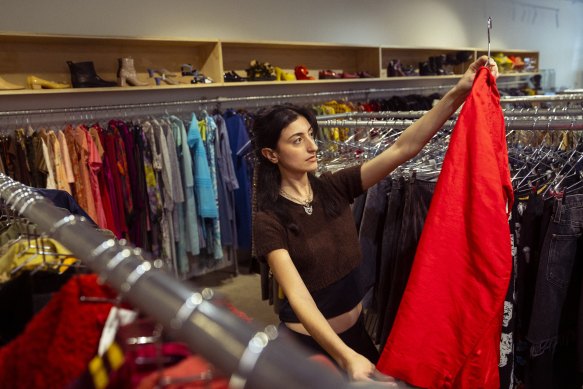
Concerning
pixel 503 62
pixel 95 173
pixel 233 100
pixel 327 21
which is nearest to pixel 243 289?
pixel 95 173

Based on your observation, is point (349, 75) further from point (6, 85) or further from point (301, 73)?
point (6, 85)

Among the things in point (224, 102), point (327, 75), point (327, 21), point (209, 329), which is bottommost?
point (209, 329)

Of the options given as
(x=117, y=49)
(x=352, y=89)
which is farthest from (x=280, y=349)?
(x=352, y=89)

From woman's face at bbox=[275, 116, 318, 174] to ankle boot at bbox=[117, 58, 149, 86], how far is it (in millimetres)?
2396

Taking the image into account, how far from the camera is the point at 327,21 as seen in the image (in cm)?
515

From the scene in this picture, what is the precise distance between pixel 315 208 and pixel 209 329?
1.17 metres

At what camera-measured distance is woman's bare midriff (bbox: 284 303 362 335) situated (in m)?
1.50

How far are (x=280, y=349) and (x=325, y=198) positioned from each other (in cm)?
123

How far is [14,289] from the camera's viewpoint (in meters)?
0.71

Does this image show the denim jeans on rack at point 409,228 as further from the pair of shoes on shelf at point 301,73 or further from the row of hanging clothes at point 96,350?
the pair of shoes on shelf at point 301,73

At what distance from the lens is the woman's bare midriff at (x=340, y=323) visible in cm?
150

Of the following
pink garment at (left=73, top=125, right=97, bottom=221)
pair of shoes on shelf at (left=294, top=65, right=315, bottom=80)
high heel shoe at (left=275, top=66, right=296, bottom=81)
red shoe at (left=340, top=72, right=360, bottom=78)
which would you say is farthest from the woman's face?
red shoe at (left=340, top=72, right=360, bottom=78)

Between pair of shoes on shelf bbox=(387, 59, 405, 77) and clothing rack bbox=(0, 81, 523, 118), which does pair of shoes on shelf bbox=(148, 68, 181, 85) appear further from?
pair of shoes on shelf bbox=(387, 59, 405, 77)

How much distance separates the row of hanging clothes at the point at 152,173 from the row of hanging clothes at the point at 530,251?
6.56 ft
